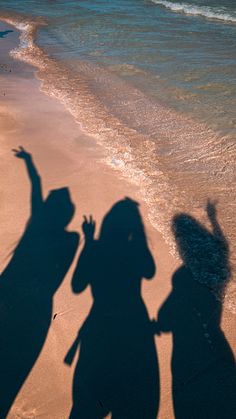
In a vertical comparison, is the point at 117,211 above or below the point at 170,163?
below

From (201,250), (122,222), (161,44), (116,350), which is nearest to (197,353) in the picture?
(116,350)

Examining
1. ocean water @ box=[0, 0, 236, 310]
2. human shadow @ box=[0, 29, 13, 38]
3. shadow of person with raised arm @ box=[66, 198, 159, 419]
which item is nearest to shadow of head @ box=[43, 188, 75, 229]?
shadow of person with raised arm @ box=[66, 198, 159, 419]

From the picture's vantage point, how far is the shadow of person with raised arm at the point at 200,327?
133 inches

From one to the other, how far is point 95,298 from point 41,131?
4.64 m

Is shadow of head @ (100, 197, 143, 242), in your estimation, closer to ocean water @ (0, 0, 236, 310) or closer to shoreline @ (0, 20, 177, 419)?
shoreline @ (0, 20, 177, 419)

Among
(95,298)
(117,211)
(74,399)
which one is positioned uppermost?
(117,211)

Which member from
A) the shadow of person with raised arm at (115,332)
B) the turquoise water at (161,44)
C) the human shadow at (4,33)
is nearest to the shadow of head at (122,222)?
the shadow of person with raised arm at (115,332)

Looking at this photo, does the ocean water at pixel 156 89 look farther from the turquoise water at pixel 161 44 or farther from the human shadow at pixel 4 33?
the human shadow at pixel 4 33

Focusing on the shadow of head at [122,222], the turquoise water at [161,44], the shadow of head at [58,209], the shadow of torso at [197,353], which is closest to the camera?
the shadow of torso at [197,353]

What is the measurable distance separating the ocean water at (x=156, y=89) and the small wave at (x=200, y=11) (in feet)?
0.19

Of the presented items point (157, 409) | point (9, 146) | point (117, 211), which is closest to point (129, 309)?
point (157, 409)

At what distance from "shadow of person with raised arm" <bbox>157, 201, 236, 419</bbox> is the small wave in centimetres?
1639

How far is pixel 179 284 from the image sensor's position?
442 centimetres

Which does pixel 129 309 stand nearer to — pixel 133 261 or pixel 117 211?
pixel 133 261
